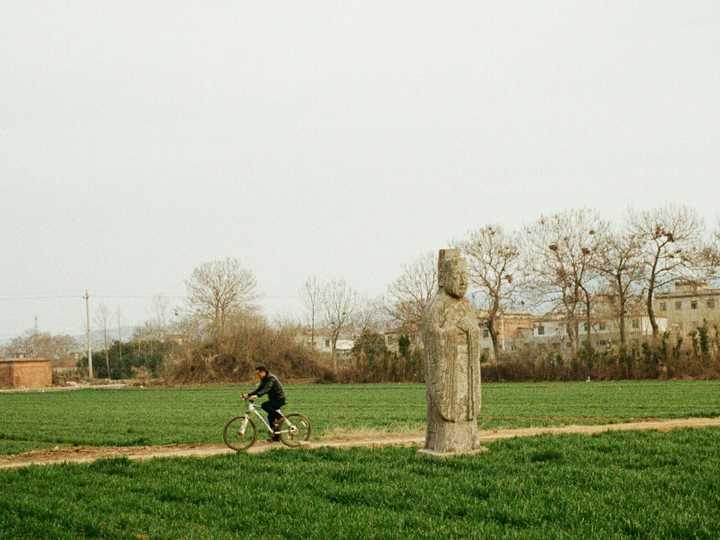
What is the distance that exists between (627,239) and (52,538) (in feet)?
216

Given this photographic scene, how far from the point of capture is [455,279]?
53.6ft

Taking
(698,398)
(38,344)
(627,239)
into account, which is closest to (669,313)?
(627,239)

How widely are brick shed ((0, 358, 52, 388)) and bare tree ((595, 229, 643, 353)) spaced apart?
153ft

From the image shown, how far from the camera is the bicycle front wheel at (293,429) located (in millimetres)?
19781

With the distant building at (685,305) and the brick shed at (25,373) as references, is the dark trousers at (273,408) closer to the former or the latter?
the brick shed at (25,373)

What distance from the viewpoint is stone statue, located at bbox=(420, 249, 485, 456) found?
15609 mm

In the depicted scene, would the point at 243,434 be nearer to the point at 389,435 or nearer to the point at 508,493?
the point at 389,435

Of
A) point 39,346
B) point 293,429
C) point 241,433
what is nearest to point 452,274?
point 293,429

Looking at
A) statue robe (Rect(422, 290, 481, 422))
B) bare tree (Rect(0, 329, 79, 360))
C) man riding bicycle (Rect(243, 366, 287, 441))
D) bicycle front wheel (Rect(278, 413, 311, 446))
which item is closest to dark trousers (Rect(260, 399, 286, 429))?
man riding bicycle (Rect(243, 366, 287, 441))

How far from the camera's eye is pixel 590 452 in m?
15.5

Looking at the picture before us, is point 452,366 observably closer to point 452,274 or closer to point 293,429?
point 452,274

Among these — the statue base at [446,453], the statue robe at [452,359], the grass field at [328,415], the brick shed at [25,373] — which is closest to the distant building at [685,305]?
the brick shed at [25,373]

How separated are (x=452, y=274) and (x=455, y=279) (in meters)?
0.10

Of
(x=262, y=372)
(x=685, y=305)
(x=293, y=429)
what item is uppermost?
(x=685, y=305)
